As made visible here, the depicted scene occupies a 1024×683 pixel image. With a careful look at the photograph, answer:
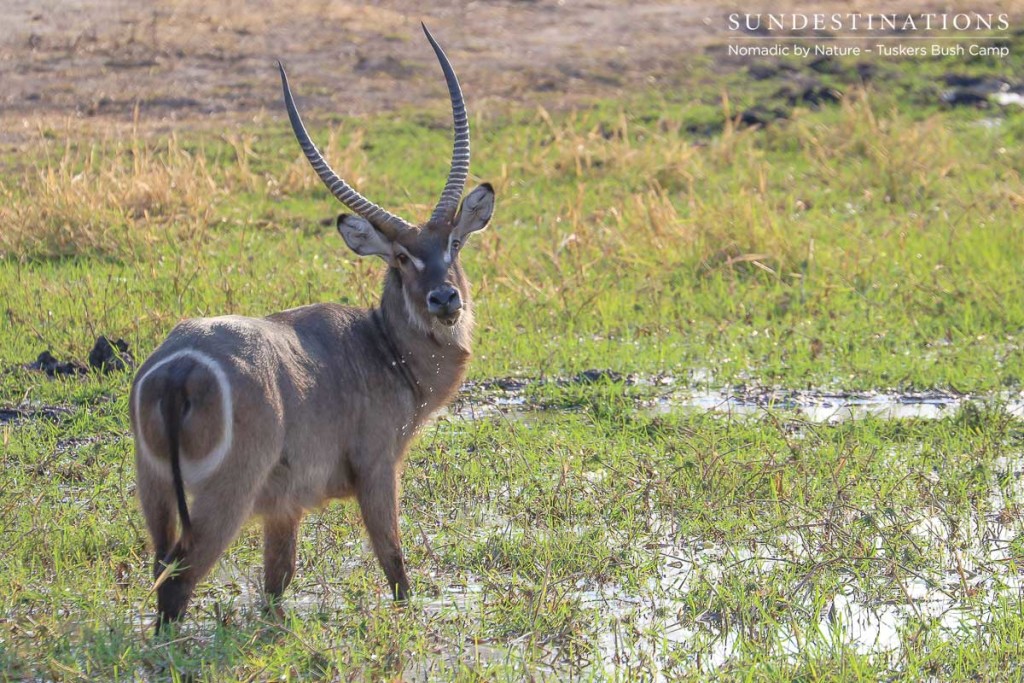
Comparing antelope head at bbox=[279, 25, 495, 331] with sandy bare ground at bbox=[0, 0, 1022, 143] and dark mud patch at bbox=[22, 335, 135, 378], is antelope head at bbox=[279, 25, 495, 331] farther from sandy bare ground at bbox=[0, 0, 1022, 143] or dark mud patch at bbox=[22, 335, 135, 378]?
sandy bare ground at bbox=[0, 0, 1022, 143]

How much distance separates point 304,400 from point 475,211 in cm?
114

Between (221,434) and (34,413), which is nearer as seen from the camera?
(221,434)

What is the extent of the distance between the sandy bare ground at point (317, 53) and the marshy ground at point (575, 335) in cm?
5

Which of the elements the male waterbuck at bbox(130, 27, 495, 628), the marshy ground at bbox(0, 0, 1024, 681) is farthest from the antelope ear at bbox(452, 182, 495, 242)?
the marshy ground at bbox(0, 0, 1024, 681)

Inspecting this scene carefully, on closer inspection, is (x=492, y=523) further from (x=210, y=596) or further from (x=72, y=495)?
(x=72, y=495)

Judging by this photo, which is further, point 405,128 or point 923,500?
point 405,128

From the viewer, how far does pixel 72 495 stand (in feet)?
15.9

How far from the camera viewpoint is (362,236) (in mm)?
4422

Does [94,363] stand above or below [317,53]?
below

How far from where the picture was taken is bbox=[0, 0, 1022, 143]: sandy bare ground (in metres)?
10.7

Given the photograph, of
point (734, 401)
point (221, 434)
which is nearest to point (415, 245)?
point (221, 434)

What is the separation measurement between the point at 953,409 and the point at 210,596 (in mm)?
3166

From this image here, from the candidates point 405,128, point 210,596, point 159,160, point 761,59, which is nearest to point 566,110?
point 405,128

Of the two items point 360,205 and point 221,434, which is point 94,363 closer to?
point 360,205
